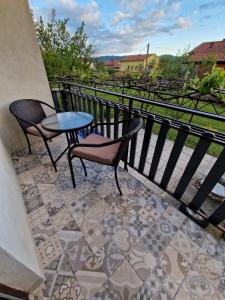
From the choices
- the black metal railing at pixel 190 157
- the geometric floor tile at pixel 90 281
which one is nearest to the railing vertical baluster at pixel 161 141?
the black metal railing at pixel 190 157

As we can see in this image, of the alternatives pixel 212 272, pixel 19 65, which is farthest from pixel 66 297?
pixel 19 65

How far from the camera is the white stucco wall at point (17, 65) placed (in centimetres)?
174

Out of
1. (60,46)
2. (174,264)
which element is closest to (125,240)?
(174,264)

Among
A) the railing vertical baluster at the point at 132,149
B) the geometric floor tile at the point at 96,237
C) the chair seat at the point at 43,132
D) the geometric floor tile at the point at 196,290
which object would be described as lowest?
the geometric floor tile at the point at 96,237

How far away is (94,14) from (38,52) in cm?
704

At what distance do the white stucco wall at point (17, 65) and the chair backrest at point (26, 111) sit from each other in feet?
0.34

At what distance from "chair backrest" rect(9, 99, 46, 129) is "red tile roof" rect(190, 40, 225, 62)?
14.7 m

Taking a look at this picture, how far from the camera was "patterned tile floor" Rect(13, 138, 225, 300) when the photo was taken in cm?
95

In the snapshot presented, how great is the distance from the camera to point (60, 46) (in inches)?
253

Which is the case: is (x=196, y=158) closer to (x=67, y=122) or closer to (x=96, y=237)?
(x=96, y=237)

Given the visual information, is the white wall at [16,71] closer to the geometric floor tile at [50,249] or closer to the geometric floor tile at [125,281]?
the geometric floor tile at [50,249]

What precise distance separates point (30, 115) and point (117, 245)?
212 centimetres

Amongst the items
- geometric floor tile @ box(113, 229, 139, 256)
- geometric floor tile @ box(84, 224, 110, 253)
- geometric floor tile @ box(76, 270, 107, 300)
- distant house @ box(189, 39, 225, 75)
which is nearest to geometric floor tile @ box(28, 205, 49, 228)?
geometric floor tile @ box(84, 224, 110, 253)

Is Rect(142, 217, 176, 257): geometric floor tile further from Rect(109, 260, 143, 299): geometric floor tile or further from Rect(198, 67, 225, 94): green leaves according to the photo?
Rect(198, 67, 225, 94): green leaves
